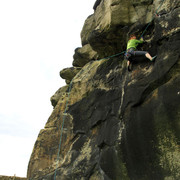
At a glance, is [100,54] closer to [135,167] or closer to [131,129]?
[131,129]

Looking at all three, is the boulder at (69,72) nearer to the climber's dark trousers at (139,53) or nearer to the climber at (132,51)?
the climber at (132,51)

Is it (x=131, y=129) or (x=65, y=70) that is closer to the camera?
(x=131, y=129)

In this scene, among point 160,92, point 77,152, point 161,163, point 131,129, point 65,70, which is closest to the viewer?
point 161,163

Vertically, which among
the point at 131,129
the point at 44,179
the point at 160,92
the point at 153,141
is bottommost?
the point at 44,179

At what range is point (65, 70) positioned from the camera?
43.6ft

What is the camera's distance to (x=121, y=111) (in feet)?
23.6

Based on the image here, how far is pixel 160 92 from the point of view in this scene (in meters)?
6.15

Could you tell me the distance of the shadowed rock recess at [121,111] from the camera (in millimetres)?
5918

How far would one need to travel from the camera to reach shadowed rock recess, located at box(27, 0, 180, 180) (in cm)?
592

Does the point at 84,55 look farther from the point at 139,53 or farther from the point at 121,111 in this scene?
the point at 121,111

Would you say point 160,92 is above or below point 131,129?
above

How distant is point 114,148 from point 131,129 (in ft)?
2.99

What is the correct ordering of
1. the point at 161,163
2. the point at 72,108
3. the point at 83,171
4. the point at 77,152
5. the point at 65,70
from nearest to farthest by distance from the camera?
the point at 161,163
the point at 83,171
the point at 77,152
the point at 72,108
the point at 65,70

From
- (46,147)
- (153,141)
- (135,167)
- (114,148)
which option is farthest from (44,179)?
(153,141)
